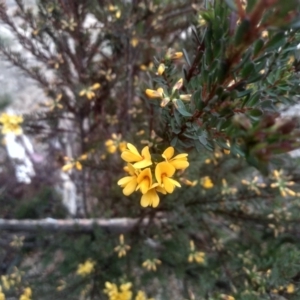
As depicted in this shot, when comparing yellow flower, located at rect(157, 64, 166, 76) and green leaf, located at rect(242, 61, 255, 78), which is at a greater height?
yellow flower, located at rect(157, 64, 166, 76)

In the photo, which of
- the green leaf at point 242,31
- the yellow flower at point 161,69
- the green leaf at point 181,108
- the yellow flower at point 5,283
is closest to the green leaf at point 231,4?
the green leaf at point 242,31

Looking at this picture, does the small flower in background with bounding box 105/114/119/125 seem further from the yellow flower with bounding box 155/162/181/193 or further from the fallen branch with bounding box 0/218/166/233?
the yellow flower with bounding box 155/162/181/193

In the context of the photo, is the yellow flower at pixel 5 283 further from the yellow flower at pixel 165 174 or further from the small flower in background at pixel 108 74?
the yellow flower at pixel 165 174

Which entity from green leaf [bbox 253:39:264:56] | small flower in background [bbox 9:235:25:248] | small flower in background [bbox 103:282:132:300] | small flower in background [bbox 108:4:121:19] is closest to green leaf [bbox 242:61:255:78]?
green leaf [bbox 253:39:264:56]

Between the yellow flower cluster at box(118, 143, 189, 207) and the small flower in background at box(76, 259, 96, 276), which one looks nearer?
the yellow flower cluster at box(118, 143, 189, 207)

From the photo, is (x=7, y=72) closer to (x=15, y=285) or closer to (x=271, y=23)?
(x=15, y=285)

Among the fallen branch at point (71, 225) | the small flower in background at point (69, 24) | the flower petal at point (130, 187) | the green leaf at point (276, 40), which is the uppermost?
the small flower in background at point (69, 24)
